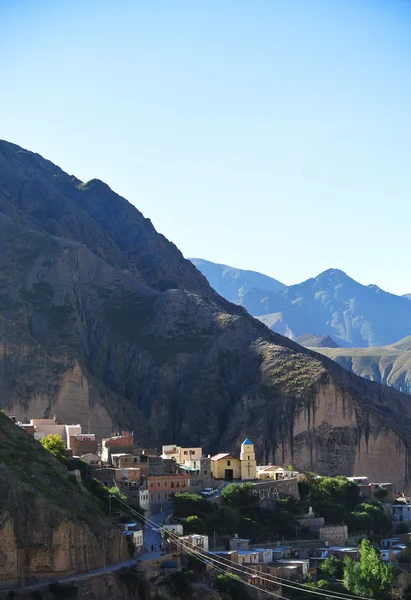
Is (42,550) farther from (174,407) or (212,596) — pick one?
(174,407)

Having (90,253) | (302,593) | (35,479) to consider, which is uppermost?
(90,253)

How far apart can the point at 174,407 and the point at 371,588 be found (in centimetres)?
7099

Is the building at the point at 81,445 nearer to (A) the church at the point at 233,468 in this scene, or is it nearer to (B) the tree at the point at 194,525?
(A) the church at the point at 233,468

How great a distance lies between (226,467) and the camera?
98188mm

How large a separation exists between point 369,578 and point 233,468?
2211cm

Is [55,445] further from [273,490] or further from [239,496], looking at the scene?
[273,490]

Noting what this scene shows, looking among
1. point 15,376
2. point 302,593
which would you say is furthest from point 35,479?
point 15,376

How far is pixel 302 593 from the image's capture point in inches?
3004

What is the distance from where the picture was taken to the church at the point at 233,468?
97.6 metres

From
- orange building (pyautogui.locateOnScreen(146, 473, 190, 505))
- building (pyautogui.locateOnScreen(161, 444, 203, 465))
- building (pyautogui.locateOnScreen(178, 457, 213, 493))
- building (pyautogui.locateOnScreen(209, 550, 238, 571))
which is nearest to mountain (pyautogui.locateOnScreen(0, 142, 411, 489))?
building (pyautogui.locateOnScreen(161, 444, 203, 465))

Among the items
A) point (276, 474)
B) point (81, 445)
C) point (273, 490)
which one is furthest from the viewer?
point (276, 474)

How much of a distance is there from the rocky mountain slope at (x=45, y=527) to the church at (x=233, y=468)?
24.0 metres

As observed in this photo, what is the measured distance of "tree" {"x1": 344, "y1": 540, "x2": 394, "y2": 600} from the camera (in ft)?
254

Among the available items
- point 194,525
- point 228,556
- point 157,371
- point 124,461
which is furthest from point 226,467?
point 157,371
